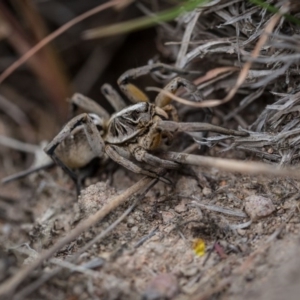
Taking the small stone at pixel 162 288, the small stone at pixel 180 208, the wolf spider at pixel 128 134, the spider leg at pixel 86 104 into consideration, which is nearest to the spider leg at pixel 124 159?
the wolf spider at pixel 128 134

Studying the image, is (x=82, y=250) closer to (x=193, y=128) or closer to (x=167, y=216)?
(x=167, y=216)

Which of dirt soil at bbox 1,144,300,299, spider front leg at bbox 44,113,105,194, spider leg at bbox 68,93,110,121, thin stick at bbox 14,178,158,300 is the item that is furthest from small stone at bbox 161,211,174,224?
spider leg at bbox 68,93,110,121

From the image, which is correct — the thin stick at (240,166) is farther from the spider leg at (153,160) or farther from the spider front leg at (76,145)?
the spider front leg at (76,145)

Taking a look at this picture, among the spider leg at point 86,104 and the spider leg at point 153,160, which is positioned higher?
the spider leg at point 86,104

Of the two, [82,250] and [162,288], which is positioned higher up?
[82,250]

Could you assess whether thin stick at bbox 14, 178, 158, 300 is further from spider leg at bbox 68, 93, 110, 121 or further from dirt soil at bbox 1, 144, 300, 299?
spider leg at bbox 68, 93, 110, 121

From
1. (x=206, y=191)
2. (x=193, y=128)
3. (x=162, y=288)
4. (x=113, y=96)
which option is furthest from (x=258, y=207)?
(x=113, y=96)

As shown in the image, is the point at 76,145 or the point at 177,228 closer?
the point at 177,228

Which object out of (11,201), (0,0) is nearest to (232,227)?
(11,201)
